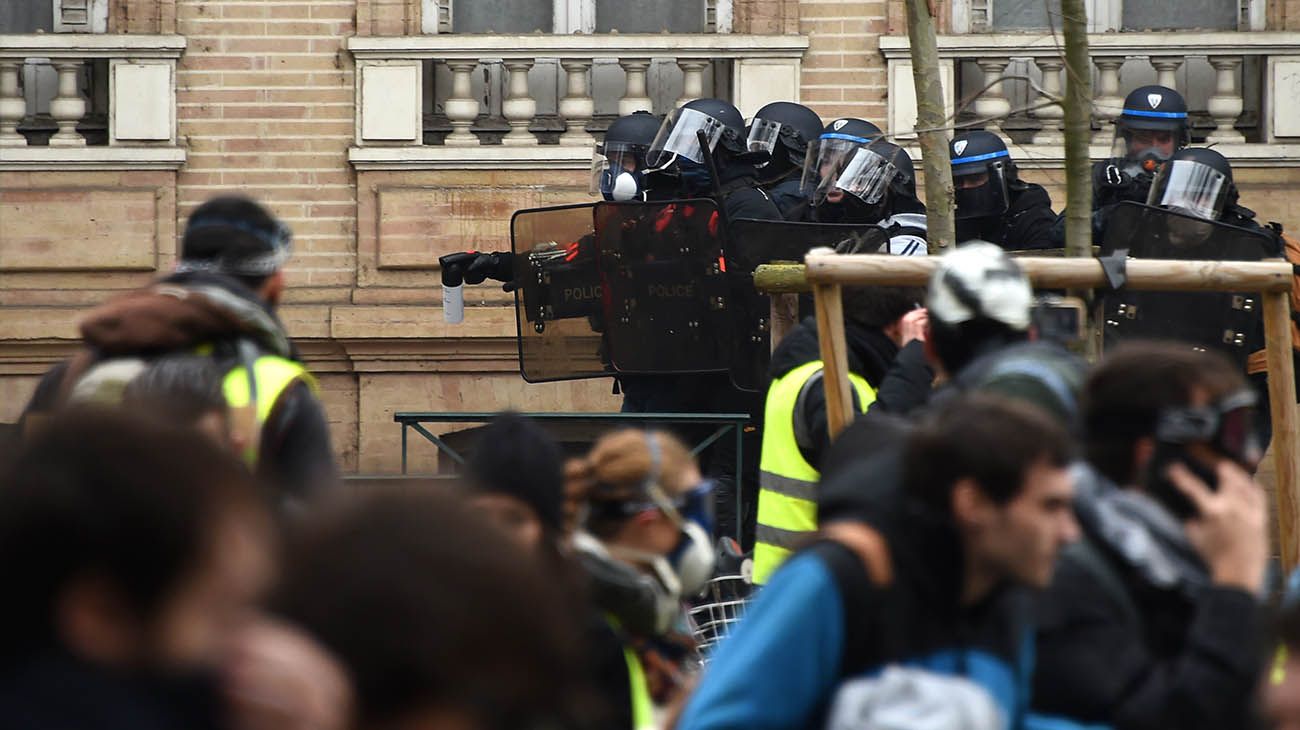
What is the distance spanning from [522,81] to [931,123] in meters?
5.22

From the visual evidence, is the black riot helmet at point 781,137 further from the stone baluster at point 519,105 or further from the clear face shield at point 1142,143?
the stone baluster at point 519,105

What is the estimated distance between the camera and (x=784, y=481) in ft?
17.8

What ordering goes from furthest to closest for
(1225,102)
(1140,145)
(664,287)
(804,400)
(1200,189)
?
(1225,102), (1140,145), (664,287), (1200,189), (804,400)

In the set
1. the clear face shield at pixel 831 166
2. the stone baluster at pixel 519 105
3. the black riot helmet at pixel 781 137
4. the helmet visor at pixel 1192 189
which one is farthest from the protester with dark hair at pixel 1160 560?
the stone baluster at pixel 519 105

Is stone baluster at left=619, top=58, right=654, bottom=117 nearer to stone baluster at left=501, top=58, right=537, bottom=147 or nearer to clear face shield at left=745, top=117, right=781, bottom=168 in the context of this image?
stone baluster at left=501, top=58, right=537, bottom=147

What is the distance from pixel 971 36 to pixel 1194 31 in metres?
1.37

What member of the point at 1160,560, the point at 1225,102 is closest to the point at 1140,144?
the point at 1225,102

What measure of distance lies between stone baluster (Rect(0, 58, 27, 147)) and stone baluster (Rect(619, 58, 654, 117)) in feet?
12.0

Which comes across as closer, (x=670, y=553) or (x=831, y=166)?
(x=670, y=553)

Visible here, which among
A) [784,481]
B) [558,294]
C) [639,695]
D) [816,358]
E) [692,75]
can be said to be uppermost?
[692,75]

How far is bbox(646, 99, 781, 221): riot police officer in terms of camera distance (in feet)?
30.6

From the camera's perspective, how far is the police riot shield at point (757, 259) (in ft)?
25.7

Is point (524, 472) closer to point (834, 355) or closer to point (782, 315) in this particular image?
point (834, 355)

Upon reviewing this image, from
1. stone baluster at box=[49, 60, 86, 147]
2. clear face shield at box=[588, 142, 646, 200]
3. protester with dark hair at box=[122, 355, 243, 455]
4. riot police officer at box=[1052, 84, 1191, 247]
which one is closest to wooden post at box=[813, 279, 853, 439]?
protester with dark hair at box=[122, 355, 243, 455]
